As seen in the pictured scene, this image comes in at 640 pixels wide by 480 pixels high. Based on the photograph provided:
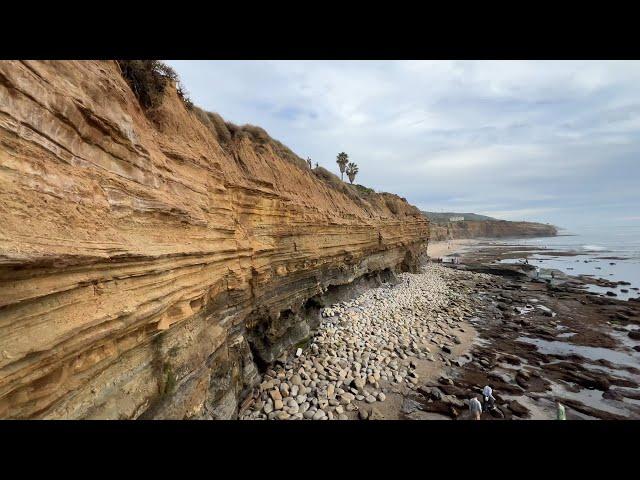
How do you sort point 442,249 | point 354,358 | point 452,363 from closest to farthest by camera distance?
point 354,358, point 452,363, point 442,249

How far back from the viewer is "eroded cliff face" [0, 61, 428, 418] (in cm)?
355

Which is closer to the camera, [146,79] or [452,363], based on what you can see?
[146,79]

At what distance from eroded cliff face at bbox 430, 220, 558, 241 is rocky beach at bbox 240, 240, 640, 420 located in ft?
290

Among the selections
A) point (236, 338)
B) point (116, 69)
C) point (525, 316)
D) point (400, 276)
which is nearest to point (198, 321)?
point (236, 338)

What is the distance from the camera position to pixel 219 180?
28.0 feet

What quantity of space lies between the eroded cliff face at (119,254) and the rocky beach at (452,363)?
2517 mm

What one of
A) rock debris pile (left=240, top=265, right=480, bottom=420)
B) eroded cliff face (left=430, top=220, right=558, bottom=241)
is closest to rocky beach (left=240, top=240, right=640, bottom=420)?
rock debris pile (left=240, top=265, right=480, bottom=420)

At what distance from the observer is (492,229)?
140375 millimetres

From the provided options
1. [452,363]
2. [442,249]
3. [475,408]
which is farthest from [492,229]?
[475,408]

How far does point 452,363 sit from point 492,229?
486 feet

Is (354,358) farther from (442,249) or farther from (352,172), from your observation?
(442,249)

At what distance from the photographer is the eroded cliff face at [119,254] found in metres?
3.55

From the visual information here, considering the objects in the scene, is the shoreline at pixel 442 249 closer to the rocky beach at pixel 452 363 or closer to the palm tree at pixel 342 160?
the palm tree at pixel 342 160
